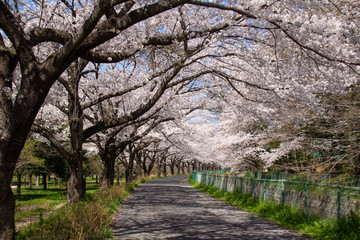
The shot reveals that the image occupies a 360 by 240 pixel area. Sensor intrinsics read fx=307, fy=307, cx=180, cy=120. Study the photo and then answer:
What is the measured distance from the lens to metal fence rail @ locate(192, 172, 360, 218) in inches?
286

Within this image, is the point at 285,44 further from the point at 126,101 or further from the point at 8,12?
the point at 126,101

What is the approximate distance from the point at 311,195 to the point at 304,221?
0.76 meters

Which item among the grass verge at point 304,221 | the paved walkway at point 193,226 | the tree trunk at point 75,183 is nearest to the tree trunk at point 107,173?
the paved walkway at point 193,226

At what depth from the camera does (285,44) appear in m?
7.38

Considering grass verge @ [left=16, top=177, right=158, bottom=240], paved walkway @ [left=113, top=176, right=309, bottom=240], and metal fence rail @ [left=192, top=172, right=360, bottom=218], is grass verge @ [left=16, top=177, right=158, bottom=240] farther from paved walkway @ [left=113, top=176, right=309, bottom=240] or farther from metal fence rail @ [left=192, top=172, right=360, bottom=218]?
metal fence rail @ [left=192, top=172, right=360, bottom=218]

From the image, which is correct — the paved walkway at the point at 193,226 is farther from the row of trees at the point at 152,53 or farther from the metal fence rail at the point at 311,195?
A: the row of trees at the point at 152,53

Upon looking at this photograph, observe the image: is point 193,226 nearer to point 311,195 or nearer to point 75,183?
point 311,195

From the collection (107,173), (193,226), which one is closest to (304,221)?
(193,226)

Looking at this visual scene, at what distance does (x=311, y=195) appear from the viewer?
8773 millimetres

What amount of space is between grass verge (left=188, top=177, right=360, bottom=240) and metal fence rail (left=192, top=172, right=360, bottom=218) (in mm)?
207

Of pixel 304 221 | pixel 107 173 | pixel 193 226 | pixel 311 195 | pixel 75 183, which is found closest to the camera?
pixel 193 226

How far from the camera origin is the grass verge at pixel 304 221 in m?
6.59

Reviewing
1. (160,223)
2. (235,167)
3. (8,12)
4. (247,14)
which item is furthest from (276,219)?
(235,167)

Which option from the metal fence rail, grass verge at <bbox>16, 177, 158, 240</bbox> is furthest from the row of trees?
the metal fence rail
